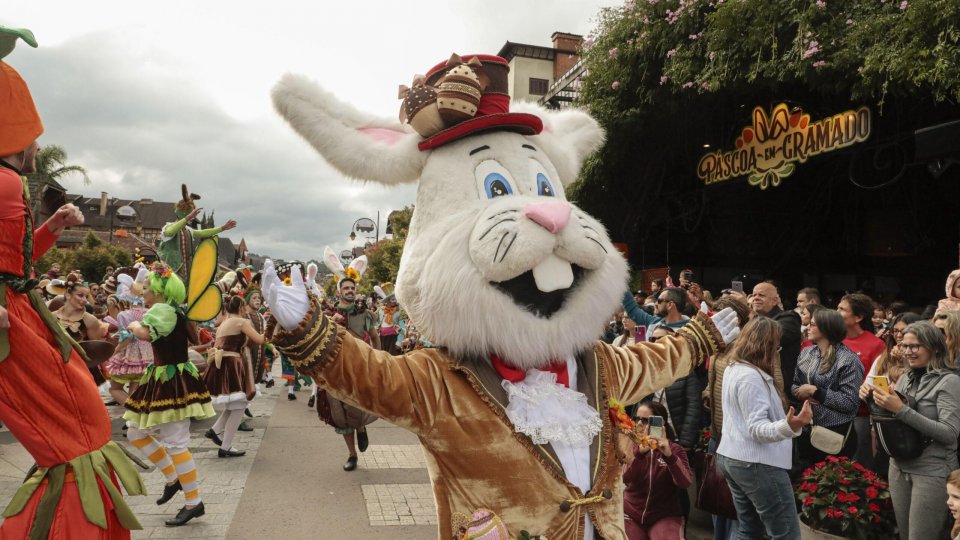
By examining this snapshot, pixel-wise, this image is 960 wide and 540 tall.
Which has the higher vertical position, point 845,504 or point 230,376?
point 230,376

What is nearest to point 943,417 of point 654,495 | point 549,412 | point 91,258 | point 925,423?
point 925,423

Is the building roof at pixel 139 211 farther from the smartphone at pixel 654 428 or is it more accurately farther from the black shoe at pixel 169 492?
the smartphone at pixel 654 428

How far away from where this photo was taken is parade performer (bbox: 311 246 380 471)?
198 inches

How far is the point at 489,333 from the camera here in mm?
2201

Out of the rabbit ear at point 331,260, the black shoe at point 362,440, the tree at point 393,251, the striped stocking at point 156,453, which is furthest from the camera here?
the tree at point 393,251

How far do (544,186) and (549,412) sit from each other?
89cm

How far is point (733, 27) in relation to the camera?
7711 millimetres

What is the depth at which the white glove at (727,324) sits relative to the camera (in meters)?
2.76

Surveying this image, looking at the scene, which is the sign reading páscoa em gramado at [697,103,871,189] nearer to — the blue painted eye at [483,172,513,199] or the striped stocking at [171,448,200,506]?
the blue painted eye at [483,172,513,199]

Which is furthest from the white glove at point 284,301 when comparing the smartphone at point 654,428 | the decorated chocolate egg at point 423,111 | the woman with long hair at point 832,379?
the woman with long hair at point 832,379

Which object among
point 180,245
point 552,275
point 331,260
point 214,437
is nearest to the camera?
point 552,275

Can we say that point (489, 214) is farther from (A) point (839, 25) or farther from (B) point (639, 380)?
(A) point (839, 25)

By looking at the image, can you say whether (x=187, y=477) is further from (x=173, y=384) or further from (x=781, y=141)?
(x=781, y=141)

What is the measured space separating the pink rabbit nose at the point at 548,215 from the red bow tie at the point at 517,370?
518 mm
